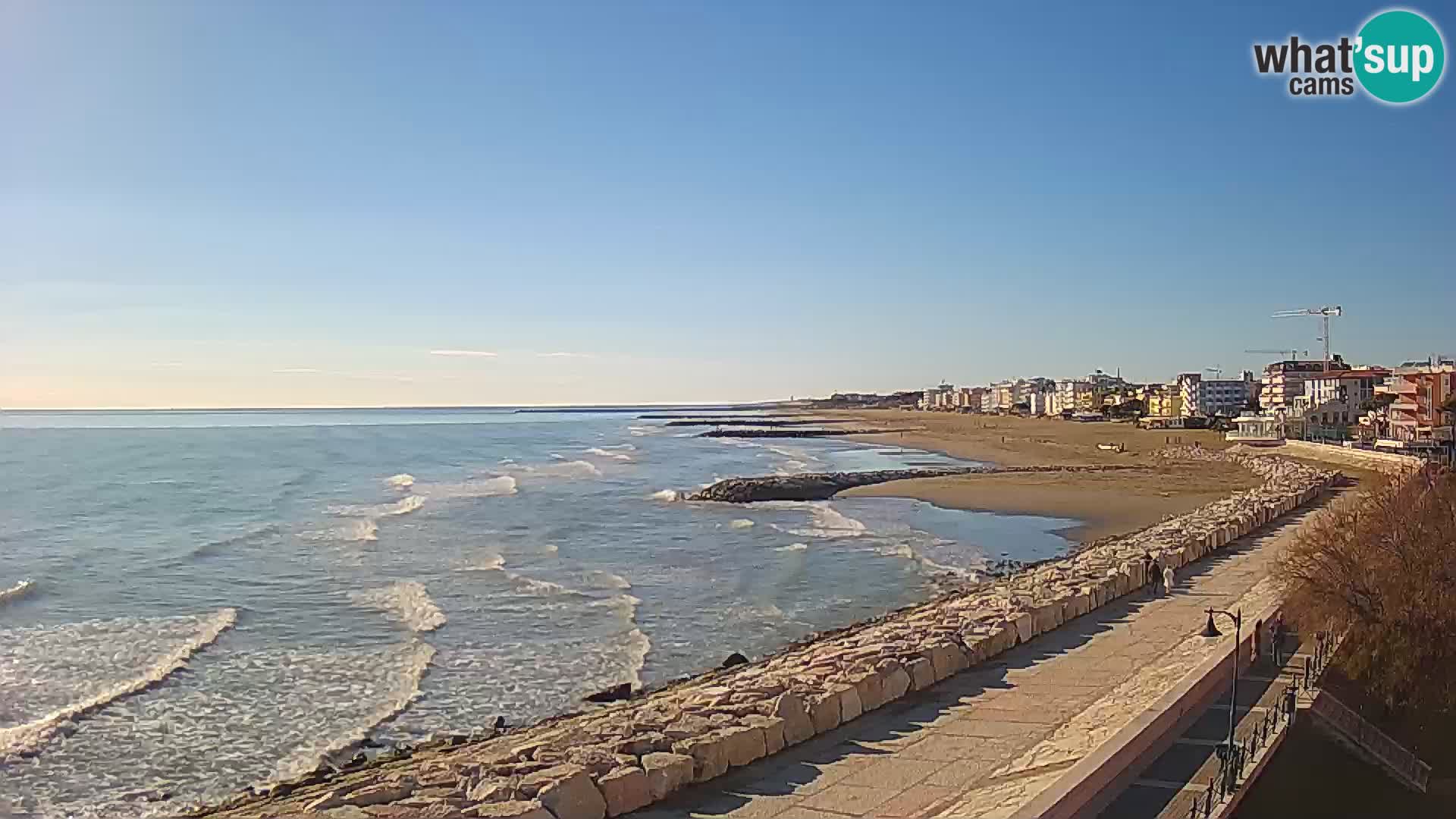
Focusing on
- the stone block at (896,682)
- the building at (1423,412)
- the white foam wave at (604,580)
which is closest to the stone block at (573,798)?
the stone block at (896,682)

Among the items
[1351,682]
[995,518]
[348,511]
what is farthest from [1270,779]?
[348,511]

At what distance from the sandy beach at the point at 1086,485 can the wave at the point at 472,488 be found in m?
15.5

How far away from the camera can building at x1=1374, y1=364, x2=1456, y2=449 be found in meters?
48.4

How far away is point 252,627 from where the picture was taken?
2084 centimetres

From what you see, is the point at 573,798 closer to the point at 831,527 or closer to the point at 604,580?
the point at 604,580

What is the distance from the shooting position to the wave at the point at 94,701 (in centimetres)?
1402

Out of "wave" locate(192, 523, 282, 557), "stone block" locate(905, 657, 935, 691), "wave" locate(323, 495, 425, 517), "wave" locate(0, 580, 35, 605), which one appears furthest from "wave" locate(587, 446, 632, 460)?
"stone block" locate(905, 657, 935, 691)

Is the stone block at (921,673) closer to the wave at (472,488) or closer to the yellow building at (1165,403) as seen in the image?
the wave at (472,488)

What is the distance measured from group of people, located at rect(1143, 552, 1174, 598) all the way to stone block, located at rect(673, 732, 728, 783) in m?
11.3

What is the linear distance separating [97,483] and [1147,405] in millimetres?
104981

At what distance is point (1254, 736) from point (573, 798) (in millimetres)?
6649

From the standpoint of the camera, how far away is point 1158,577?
774 inches

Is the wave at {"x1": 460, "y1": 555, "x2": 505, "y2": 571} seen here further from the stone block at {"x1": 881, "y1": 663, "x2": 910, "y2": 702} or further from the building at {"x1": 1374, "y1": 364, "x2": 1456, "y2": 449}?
the building at {"x1": 1374, "y1": 364, "x2": 1456, "y2": 449}

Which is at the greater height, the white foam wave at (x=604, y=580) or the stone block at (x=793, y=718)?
the stone block at (x=793, y=718)
